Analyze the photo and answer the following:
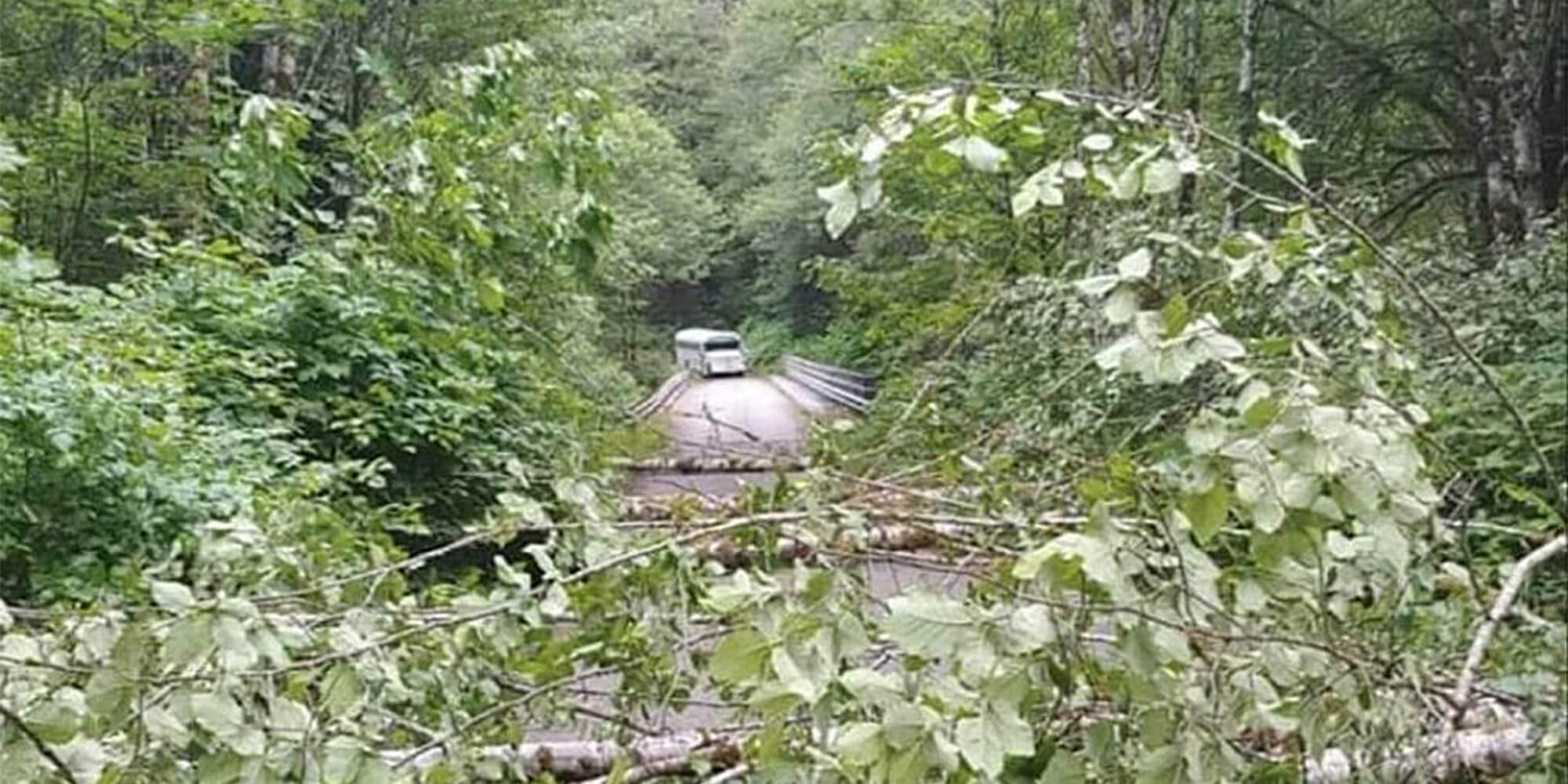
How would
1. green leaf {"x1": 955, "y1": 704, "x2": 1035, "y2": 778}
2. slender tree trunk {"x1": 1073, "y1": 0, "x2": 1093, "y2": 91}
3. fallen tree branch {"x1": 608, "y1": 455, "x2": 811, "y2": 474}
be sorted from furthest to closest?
slender tree trunk {"x1": 1073, "y1": 0, "x2": 1093, "y2": 91} → fallen tree branch {"x1": 608, "y1": 455, "x2": 811, "y2": 474} → green leaf {"x1": 955, "y1": 704, "x2": 1035, "y2": 778}

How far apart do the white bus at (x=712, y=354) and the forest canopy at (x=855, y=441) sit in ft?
48.0

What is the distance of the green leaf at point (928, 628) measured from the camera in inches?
55.9

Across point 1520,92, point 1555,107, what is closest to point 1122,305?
point 1520,92

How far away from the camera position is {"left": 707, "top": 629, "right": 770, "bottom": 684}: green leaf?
159 centimetres

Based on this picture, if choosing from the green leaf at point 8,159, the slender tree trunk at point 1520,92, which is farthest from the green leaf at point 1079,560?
the slender tree trunk at point 1520,92

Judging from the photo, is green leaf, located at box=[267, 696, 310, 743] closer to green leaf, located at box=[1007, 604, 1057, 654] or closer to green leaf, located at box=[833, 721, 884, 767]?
green leaf, located at box=[833, 721, 884, 767]

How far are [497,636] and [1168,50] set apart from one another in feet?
31.0

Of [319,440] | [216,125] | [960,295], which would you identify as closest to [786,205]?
[960,295]

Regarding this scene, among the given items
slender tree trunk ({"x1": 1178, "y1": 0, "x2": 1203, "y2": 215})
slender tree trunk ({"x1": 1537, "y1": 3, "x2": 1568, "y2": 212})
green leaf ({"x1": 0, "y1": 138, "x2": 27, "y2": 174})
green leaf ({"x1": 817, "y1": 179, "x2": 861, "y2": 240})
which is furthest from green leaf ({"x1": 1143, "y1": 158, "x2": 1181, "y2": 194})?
slender tree trunk ({"x1": 1178, "y1": 0, "x2": 1203, "y2": 215})

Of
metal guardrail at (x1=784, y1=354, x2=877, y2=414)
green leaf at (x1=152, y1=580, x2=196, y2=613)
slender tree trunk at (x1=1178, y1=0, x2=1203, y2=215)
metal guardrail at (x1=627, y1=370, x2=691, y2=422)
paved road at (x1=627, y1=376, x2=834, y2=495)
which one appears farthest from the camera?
metal guardrail at (x1=784, y1=354, x2=877, y2=414)

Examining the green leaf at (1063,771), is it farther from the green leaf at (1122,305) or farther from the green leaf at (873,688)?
the green leaf at (1122,305)

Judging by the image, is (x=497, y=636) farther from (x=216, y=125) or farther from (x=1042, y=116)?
(x=216, y=125)

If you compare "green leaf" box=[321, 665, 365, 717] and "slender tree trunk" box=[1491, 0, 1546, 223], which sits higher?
"green leaf" box=[321, 665, 365, 717]

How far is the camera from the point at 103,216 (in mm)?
8164
